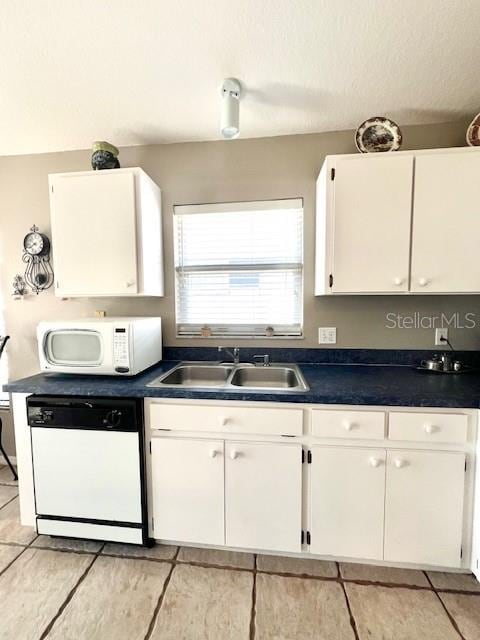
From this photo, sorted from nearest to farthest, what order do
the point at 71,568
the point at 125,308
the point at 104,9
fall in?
the point at 104,9 → the point at 71,568 → the point at 125,308

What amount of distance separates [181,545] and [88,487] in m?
0.61

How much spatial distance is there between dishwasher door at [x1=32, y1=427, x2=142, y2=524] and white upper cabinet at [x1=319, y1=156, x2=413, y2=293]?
1.51 m

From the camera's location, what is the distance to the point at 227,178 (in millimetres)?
2033

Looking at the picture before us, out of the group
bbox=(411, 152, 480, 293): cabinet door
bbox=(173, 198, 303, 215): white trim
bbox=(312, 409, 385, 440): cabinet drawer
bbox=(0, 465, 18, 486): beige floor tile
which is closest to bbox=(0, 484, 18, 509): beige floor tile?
bbox=(0, 465, 18, 486): beige floor tile

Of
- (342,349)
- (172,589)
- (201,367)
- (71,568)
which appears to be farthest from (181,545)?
(342,349)

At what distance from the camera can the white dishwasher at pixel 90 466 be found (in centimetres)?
148

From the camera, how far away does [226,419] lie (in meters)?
1.43

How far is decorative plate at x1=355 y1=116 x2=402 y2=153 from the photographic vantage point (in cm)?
166

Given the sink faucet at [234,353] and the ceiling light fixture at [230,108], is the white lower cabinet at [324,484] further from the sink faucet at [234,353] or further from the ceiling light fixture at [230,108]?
the ceiling light fixture at [230,108]

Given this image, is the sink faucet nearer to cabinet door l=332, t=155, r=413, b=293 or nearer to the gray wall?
the gray wall

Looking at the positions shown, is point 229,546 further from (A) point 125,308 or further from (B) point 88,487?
(A) point 125,308

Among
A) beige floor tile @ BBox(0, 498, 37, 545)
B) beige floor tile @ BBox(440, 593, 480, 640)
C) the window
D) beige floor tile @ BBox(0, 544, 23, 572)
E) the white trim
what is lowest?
beige floor tile @ BBox(0, 498, 37, 545)

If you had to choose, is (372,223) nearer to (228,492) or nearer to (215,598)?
(228,492)

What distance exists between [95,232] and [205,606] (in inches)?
80.8
